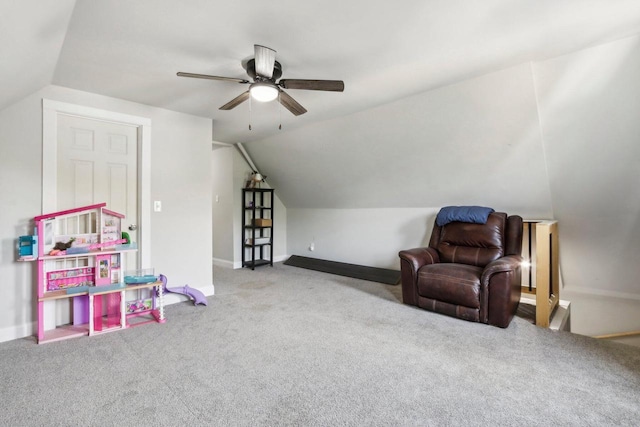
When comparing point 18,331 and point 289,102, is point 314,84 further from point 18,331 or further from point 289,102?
point 18,331

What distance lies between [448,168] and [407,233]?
4.31 ft

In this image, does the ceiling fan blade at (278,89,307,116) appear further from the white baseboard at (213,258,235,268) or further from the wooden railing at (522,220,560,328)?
the white baseboard at (213,258,235,268)

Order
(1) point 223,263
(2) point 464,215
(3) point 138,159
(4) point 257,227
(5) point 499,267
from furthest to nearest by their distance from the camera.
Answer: (1) point 223,263, (4) point 257,227, (2) point 464,215, (3) point 138,159, (5) point 499,267

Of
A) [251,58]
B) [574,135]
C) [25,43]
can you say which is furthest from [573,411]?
[25,43]

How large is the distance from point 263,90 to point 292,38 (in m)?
0.43

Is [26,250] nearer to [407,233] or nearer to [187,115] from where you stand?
[187,115]

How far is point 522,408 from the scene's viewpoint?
5.48 ft

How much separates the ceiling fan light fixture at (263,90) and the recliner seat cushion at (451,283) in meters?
2.32

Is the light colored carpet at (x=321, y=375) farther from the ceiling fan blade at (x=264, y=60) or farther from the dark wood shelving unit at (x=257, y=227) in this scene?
the dark wood shelving unit at (x=257, y=227)

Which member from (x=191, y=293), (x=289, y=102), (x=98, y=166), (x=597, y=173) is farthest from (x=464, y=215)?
(x=98, y=166)

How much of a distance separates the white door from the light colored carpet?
1271 millimetres

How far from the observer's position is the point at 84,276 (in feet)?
9.55

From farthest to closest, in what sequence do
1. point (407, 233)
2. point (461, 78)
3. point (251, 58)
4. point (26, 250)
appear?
point (407, 233)
point (461, 78)
point (26, 250)
point (251, 58)

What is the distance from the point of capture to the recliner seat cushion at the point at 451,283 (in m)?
2.91
